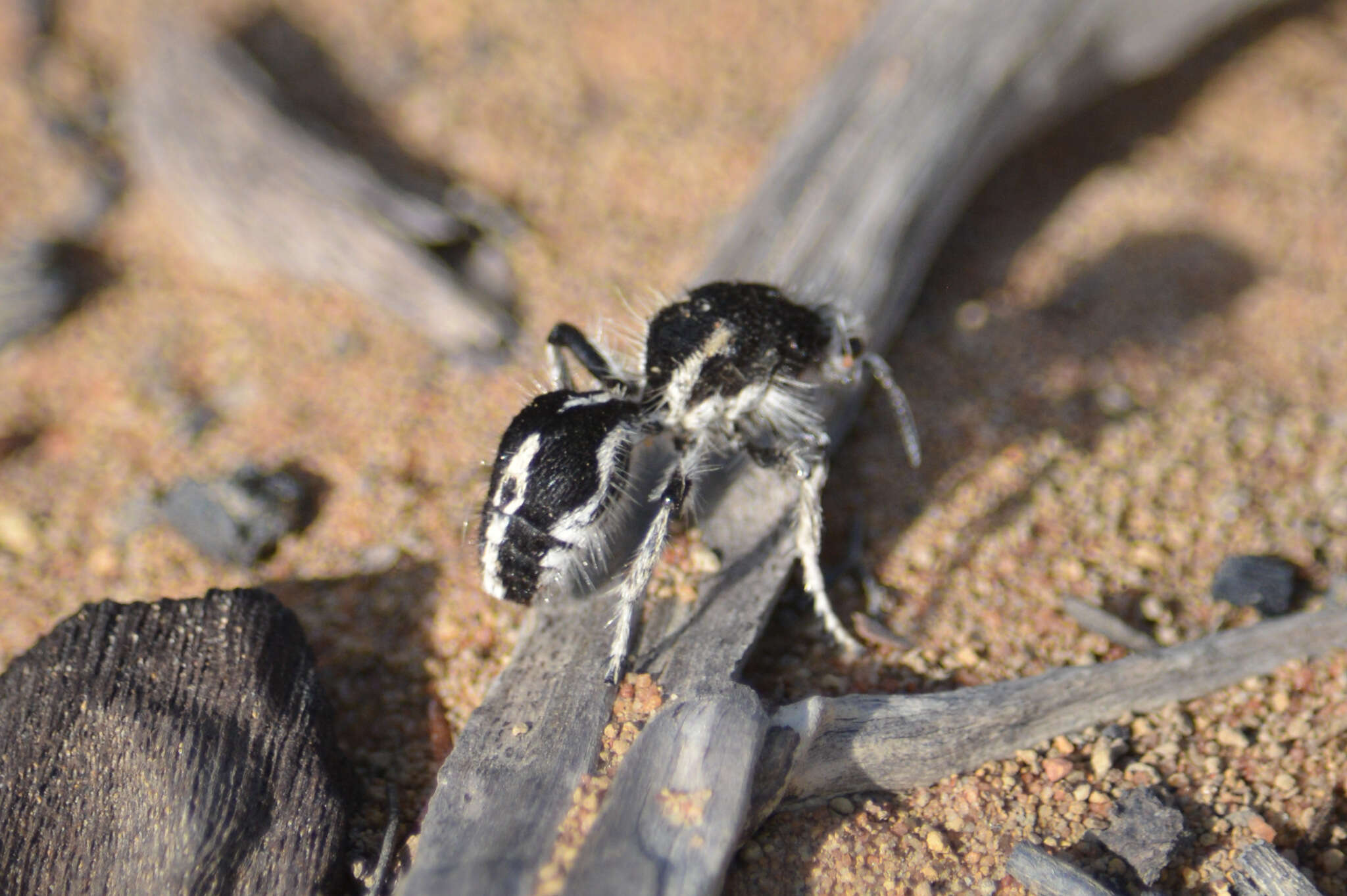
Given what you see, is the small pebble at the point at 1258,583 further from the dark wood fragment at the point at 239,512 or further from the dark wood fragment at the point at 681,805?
the dark wood fragment at the point at 239,512

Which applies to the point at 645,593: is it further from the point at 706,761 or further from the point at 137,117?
the point at 137,117

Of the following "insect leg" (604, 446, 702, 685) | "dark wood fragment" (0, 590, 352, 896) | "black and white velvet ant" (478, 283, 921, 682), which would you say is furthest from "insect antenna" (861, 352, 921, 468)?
"dark wood fragment" (0, 590, 352, 896)

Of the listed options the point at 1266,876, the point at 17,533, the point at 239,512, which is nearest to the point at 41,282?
the point at 17,533

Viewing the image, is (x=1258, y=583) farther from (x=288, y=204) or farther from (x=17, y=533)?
(x=17, y=533)

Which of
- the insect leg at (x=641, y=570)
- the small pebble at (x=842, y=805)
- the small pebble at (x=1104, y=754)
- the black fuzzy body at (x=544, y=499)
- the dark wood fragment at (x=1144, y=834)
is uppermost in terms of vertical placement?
the black fuzzy body at (x=544, y=499)

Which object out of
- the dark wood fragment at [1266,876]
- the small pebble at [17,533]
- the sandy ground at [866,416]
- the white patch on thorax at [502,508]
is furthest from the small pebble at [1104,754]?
the small pebble at [17,533]
